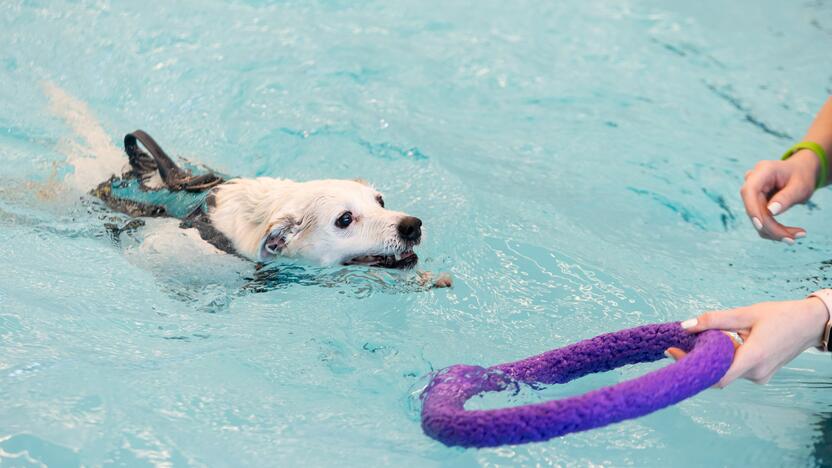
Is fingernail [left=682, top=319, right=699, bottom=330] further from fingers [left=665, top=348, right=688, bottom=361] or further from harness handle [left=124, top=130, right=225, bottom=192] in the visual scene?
harness handle [left=124, top=130, right=225, bottom=192]

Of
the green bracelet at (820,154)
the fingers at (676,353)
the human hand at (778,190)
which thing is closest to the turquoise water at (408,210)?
the fingers at (676,353)

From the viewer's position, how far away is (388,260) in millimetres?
3793

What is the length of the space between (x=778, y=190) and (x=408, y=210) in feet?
6.91

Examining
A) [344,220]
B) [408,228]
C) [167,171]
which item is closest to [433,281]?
[408,228]

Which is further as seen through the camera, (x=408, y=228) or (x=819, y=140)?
(x=408, y=228)

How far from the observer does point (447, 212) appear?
4695 millimetres

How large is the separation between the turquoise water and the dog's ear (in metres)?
0.14

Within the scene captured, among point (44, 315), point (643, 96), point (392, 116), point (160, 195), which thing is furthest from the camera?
point (643, 96)

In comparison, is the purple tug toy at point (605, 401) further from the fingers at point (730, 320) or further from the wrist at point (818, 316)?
the wrist at point (818, 316)

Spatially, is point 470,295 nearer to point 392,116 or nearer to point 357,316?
point 357,316

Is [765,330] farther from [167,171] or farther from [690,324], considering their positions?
[167,171]

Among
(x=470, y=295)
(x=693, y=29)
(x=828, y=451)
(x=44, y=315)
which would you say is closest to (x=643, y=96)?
(x=693, y=29)

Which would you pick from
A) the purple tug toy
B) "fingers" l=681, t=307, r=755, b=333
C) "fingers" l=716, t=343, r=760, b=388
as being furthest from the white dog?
"fingers" l=716, t=343, r=760, b=388

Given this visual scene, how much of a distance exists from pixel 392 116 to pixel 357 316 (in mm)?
2606
